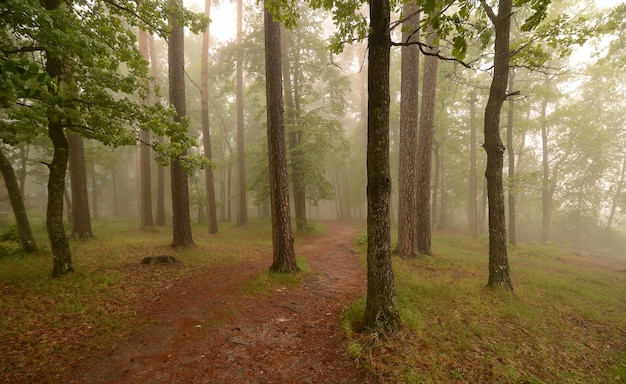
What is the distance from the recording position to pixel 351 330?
5219mm

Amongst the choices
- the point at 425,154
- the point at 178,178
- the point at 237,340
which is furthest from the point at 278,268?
the point at 425,154

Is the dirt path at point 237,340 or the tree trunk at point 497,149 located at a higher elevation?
the tree trunk at point 497,149

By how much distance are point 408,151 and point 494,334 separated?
712 centimetres

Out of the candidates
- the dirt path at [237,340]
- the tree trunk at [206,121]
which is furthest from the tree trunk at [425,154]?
the tree trunk at [206,121]

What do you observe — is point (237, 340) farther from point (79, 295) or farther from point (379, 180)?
point (79, 295)

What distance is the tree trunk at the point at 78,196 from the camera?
13.4m

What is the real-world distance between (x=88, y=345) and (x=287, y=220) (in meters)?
5.24

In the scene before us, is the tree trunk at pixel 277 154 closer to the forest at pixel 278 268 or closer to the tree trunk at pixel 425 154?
the forest at pixel 278 268

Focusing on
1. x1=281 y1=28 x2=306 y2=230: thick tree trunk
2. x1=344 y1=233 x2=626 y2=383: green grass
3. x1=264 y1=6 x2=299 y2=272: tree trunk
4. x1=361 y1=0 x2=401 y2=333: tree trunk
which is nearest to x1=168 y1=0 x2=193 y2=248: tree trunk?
x1=264 y1=6 x2=299 y2=272: tree trunk

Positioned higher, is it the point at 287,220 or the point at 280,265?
the point at 287,220

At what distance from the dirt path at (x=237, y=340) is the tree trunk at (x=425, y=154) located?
5052 millimetres

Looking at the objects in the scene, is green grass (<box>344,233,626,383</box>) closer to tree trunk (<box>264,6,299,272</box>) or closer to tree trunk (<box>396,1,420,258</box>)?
tree trunk (<box>396,1,420,258</box>)

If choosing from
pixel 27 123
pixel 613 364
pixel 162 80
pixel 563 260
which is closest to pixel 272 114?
pixel 27 123

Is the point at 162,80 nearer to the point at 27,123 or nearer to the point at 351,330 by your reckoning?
the point at 27,123
